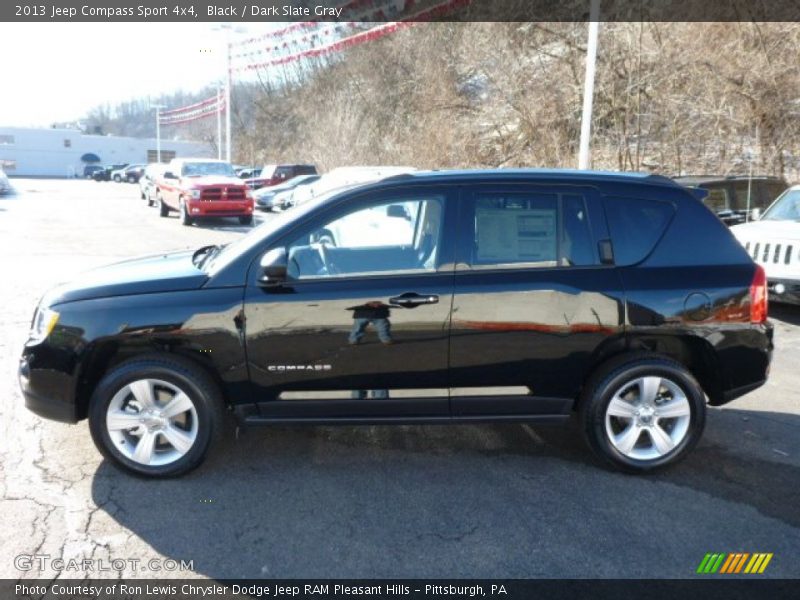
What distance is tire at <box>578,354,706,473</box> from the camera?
3861 millimetres

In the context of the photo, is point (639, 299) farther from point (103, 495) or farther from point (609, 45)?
point (609, 45)

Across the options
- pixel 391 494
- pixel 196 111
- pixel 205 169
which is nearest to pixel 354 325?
pixel 391 494

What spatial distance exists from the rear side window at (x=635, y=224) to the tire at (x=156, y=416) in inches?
102

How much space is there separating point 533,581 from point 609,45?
22057 mm

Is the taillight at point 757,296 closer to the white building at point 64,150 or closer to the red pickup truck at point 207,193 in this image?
the red pickup truck at point 207,193

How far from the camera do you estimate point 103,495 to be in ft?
11.8

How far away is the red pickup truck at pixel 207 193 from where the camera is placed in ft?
58.2

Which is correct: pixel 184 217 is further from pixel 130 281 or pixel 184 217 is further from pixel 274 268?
pixel 274 268

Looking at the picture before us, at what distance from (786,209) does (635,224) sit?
243 inches

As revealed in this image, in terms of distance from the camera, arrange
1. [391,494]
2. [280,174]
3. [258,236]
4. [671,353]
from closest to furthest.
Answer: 1. [391,494]
2. [258,236]
3. [671,353]
4. [280,174]

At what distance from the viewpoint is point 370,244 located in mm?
4148

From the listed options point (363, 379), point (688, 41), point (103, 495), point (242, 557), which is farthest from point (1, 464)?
point (688, 41)

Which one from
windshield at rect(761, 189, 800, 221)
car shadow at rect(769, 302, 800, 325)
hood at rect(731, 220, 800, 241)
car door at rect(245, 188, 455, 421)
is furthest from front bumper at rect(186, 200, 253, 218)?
car door at rect(245, 188, 455, 421)

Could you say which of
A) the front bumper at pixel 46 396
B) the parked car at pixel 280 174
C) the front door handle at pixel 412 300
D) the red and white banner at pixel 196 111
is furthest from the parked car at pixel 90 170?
the front door handle at pixel 412 300
